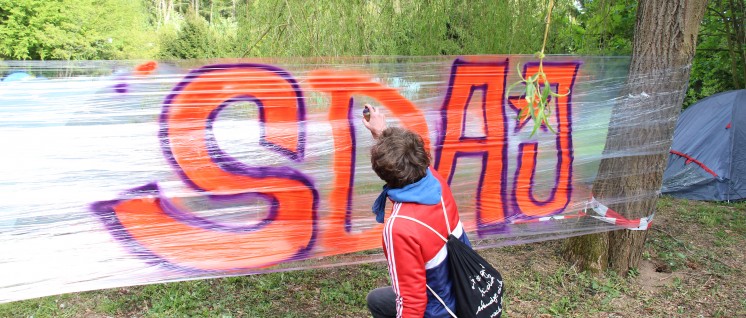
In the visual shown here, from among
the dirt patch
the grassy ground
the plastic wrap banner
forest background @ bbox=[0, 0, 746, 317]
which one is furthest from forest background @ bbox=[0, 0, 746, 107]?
the dirt patch

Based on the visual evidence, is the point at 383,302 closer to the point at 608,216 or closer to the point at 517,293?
the point at 517,293

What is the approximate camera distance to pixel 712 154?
610 centimetres

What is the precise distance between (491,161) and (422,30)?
1052 millimetres

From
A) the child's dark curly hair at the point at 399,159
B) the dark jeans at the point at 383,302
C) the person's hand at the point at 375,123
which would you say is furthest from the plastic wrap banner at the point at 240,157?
the child's dark curly hair at the point at 399,159

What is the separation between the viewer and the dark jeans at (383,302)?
82.0 inches

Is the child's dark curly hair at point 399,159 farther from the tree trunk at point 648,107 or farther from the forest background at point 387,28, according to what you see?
the tree trunk at point 648,107

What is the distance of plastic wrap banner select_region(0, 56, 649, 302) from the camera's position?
217cm

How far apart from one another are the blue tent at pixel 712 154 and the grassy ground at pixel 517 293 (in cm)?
229

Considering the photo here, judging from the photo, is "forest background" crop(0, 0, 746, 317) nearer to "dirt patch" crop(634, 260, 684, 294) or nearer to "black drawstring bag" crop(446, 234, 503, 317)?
"dirt patch" crop(634, 260, 684, 294)

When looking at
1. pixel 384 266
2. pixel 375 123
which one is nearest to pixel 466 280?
pixel 375 123

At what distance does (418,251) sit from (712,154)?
5987mm

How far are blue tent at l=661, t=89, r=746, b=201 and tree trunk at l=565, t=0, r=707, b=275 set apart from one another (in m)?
3.16

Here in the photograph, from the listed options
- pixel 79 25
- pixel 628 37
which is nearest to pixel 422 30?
pixel 628 37

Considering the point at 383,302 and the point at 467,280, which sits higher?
the point at 467,280
